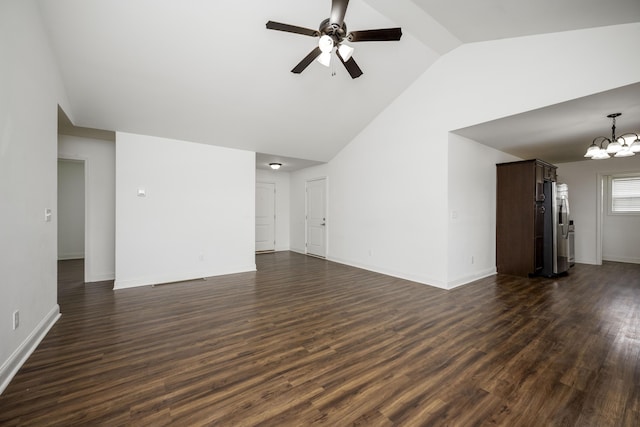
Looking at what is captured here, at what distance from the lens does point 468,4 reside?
2637mm

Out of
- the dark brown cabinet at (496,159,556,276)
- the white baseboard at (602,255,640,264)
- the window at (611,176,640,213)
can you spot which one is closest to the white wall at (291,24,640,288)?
the dark brown cabinet at (496,159,556,276)

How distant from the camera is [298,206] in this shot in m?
7.87

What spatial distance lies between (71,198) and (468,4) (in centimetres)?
913

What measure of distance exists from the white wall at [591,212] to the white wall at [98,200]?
1024cm

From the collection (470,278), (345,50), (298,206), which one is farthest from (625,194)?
(298,206)

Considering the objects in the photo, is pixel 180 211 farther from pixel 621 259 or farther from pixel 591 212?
pixel 621 259

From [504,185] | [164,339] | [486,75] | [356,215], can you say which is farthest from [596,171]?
[164,339]

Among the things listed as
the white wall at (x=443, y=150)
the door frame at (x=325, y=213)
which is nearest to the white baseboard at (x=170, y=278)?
the door frame at (x=325, y=213)

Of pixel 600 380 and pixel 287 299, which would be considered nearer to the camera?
pixel 600 380

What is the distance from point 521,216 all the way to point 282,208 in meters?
6.02

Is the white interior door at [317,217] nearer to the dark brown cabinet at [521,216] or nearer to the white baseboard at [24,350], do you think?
the dark brown cabinet at [521,216]

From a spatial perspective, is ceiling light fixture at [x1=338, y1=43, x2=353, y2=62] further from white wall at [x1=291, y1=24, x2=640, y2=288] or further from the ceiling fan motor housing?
white wall at [x1=291, y1=24, x2=640, y2=288]

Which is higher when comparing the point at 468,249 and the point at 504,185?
the point at 504,185

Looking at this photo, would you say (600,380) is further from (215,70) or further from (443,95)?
(215,70)
